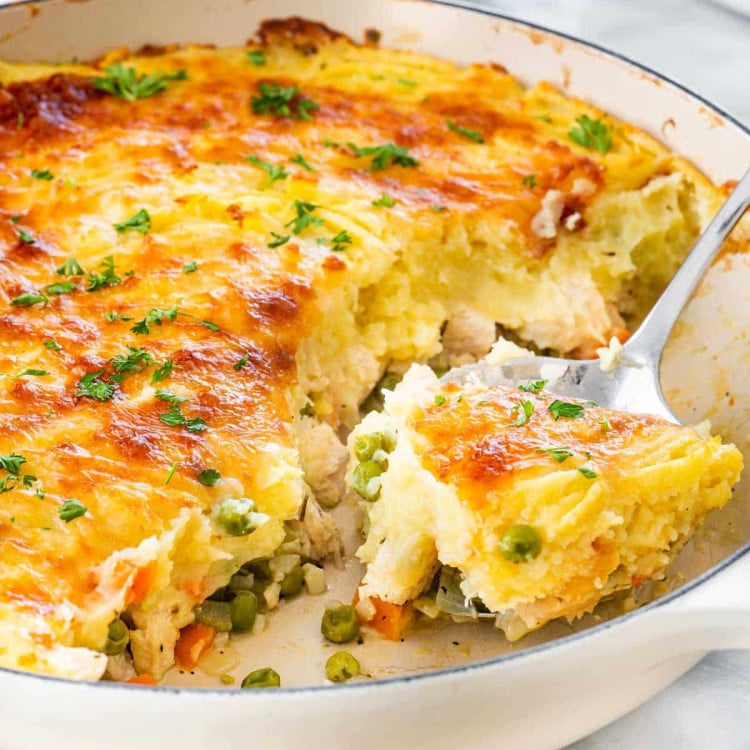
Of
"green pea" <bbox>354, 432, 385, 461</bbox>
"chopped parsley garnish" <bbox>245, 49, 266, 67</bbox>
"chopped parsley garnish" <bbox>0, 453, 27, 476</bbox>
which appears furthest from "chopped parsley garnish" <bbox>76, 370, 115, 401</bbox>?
"chopped parsley garnish" <bbox>245, 49, 266, 67</bbox>

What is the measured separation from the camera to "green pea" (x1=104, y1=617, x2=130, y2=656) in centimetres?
285

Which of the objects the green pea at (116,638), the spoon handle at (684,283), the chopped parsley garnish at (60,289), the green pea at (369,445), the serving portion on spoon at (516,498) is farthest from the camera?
the spoon handle at (684,283)

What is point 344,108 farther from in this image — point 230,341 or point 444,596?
point 444,596

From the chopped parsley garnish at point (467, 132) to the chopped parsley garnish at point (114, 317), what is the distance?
5.80ft

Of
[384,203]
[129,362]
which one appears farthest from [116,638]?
[384,203]

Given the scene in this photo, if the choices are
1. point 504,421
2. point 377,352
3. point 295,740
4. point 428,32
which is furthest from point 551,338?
point 295,740

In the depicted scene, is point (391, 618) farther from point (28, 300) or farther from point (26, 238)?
point (26, 238)

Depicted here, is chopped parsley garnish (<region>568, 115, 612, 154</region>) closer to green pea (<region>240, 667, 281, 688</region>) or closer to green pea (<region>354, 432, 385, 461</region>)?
green pea (<region>354, 432, 385, 461</region>)

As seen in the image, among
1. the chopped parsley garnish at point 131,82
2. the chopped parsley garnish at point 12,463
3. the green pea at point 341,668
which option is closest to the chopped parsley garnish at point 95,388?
the chopped parsley garnish at point 12,463

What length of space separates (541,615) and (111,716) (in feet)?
4.22

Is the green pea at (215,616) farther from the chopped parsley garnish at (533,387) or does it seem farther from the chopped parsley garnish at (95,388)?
the chopped parsley garnish at (533,387)

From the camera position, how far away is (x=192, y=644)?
3152 millimetres

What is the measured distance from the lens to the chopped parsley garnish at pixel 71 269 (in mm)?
3797

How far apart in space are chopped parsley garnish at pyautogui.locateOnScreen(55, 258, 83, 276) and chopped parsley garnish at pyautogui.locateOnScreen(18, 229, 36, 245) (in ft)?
0.65
